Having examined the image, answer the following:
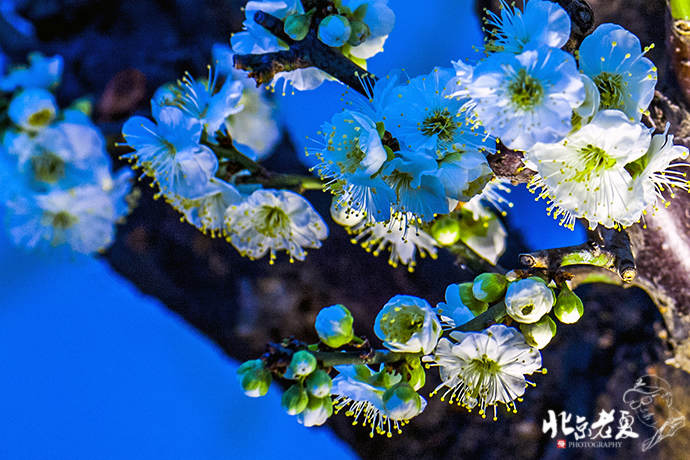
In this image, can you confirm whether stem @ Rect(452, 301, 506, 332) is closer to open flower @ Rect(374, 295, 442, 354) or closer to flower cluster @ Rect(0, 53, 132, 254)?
open flower @ Rect(374, 295, 442, 354)

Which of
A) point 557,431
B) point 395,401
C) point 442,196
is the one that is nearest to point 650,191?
point 442,196

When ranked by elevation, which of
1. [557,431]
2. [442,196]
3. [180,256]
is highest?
[442,196]

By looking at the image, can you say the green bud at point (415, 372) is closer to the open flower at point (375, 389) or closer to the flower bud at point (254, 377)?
the open flower at point (375, 389)

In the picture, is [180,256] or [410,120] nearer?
[410,120]

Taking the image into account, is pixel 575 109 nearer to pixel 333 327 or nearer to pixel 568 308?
pixel 568 308

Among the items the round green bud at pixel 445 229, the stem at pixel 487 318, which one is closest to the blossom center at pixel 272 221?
the round green bud at pixel 445 229

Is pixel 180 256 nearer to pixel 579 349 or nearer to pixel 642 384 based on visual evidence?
pixel 579 349

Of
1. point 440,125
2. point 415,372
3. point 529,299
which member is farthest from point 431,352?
point 440,125
